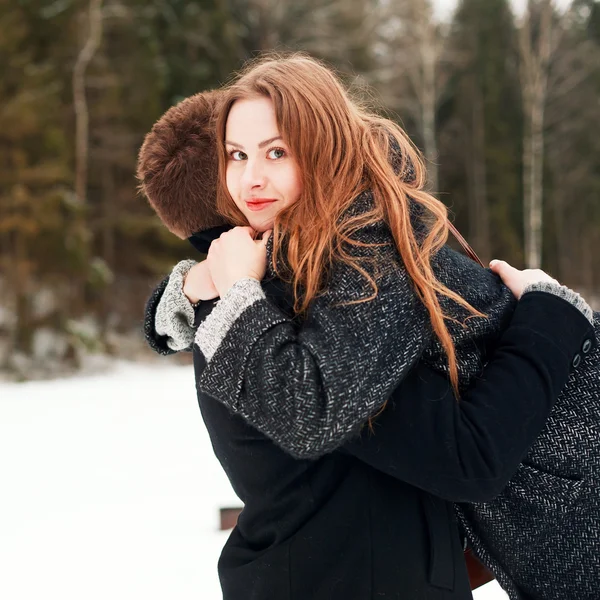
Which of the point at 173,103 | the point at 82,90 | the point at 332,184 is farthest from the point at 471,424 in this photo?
the point at 173,103

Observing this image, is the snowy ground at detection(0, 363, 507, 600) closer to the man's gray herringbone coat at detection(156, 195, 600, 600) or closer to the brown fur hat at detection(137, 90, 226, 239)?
the man's gray herringbone coat at detection(156, 195, 600, 600)

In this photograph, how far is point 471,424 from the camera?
1.16m

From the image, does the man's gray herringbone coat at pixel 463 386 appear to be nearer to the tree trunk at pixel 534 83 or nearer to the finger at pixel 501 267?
the finger at pixel 501 267

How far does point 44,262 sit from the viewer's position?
10680 millimetres

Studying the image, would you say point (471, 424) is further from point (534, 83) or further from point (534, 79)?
point (534, 79)

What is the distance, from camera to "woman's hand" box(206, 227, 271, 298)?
4.03ft

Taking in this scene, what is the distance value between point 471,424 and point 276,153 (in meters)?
0.62

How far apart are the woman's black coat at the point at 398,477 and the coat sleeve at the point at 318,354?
10 cm

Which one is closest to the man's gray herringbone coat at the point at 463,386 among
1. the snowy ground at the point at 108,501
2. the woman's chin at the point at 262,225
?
the woman's chin at the point at 262,225

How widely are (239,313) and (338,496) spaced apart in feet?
1.26

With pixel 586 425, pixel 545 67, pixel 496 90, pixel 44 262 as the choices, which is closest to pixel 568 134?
pixel 496 90

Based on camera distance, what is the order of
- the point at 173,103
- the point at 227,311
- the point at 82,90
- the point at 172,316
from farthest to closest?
the point at 173,103 < the point at 82,90 < the point at 172,316 < the point at 227,311

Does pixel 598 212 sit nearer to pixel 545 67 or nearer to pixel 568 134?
pixel 568 134

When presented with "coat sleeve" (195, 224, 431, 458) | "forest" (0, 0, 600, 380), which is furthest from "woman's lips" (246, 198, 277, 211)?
"forest" (0, 0, 600, 380)
